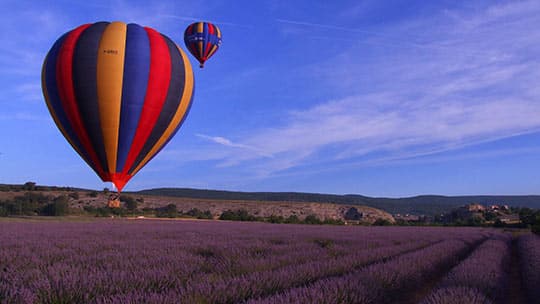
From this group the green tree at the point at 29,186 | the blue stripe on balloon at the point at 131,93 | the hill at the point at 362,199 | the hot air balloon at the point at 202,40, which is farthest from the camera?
the hill at the point at 362,199

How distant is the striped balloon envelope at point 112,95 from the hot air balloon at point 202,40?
21.6 feet

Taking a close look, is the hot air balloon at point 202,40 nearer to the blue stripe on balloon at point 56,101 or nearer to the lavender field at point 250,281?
the blue stripe on balloon at point 56,101

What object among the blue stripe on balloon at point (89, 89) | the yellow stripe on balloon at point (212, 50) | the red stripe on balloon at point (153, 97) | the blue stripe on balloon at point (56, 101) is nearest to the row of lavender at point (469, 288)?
A: the red stripe on balloon at point (153, 97)

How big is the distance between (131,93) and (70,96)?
278 cm

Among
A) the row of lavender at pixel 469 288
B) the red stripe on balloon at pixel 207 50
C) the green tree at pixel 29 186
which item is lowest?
the row of lavender at pixel 469 288

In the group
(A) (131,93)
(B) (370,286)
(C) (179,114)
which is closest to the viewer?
(B) (370,286)

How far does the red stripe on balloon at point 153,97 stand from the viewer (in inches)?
810

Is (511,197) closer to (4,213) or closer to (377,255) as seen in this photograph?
(4,213)

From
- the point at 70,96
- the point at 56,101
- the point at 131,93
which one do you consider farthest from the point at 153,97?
the point at 56,101

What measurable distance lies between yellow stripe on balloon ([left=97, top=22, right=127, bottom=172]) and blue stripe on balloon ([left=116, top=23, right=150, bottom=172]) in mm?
205

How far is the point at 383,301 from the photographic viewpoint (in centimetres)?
546

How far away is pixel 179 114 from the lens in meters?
22.3

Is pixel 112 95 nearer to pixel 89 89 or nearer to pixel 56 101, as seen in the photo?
pixel 89 89

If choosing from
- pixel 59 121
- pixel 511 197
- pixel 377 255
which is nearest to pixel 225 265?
pixel 377 255
